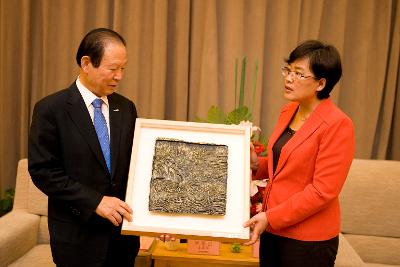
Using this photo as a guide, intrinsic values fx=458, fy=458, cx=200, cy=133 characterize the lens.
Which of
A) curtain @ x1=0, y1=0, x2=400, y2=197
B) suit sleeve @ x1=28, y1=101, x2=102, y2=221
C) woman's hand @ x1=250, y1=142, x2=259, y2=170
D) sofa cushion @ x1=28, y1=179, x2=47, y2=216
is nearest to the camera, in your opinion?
suit sleeve @ x1=28, y1=101, x2=102, y2=221

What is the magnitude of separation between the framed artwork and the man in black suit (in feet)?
0.26

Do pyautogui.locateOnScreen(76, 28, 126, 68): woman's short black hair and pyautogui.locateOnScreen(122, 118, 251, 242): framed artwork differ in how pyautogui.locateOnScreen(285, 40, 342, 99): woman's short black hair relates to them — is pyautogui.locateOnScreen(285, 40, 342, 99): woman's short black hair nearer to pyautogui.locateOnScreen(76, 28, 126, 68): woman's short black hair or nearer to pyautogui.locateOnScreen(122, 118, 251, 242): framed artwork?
pyautogui.locateOnScreen(122, 118, 251, 242): framed artwork

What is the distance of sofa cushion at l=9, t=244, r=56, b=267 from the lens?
2.69 meters

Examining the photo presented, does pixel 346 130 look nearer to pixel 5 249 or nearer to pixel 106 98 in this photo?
pixel 106 98

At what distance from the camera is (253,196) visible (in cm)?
248

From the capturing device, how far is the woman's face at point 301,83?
1866mm

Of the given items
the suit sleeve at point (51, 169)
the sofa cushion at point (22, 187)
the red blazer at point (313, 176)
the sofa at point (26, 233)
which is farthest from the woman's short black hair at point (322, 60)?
the sofa cushion at point (22, 187)

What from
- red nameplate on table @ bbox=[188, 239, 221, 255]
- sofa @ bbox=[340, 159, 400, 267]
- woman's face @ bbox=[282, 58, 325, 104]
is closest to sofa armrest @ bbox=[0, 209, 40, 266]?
red nameplate on table @ bbox=[188, 239, 221, 255]

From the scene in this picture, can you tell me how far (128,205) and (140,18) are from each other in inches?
89.1

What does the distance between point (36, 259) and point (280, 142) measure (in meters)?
1.69

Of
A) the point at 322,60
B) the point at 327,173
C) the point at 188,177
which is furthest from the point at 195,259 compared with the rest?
the point at 322,60

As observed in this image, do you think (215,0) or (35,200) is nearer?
(35,200)

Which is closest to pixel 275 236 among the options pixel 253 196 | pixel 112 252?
pixel 253 196

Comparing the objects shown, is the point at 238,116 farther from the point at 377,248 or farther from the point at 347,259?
the point at 377,248
